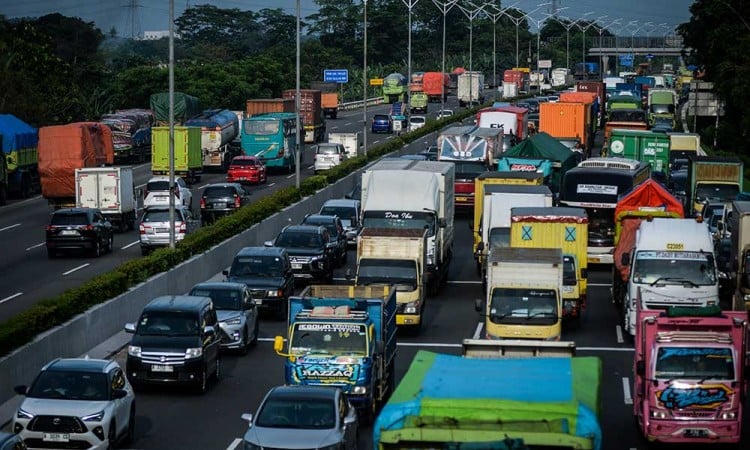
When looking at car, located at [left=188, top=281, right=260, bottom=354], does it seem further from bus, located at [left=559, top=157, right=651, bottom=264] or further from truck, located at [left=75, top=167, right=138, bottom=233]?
truck, located at [left=75, top=167, right=138, bottom=233]

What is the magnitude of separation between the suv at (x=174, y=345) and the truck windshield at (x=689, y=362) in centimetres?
902

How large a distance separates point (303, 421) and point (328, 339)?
4555mm

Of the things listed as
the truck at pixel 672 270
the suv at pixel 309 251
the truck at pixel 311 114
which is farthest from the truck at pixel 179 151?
the truck at pixel 672 270

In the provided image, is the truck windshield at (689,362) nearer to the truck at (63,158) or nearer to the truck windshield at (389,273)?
the truck windshield at (389,273)

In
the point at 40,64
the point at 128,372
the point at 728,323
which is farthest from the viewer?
the point at 40,64

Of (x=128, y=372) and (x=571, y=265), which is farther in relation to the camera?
(x=571, y=265)

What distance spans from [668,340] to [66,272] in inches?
966

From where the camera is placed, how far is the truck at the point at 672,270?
3338 cm

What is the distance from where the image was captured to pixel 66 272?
146ft

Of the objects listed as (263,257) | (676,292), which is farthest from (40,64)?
(676,292)

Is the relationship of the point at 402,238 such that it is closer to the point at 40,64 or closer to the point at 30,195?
the point at 30,195

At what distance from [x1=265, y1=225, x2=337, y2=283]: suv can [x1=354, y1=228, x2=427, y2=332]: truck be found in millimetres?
5586

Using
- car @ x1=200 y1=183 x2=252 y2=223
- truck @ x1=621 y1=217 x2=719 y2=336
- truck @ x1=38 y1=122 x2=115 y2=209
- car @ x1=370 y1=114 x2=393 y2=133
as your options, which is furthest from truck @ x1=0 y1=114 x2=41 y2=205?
car @ x1=370 y1=114 x2=393 y2=133

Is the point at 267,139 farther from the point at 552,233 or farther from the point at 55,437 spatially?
the point at 55,437
